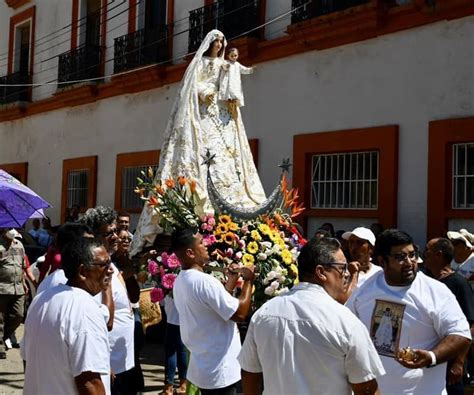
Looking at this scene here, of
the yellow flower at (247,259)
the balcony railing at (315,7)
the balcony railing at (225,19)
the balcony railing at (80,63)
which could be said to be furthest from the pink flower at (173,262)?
the balcony railing at (80,63)

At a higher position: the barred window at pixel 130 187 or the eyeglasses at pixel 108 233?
the barred window at pixel 130 187

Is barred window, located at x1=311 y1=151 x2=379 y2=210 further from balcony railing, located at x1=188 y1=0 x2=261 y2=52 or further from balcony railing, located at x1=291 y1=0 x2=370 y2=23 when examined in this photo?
balcony railing, located at x1=188 y1=0 x2=261 y2=52

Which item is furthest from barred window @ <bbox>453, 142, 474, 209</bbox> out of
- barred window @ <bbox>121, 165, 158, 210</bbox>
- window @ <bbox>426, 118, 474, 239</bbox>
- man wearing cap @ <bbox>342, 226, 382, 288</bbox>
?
barred window @ <bbox>121, 165, 158, 210</bbox>

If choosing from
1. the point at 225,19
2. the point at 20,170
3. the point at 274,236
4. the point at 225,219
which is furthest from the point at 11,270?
the point at 20,170

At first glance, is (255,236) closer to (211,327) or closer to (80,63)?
(211,327)

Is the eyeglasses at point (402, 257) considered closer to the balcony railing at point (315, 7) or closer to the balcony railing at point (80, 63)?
the balcony railing at point (315, 7)

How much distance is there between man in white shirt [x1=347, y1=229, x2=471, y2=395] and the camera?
13.1ft

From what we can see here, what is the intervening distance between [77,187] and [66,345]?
15529 millimetres

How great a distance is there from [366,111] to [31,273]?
5235mm

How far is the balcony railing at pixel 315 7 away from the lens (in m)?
11.6

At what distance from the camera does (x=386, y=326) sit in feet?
13.5

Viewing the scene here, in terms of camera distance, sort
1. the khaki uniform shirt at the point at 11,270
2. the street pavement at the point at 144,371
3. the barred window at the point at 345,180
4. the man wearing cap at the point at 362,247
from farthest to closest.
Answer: the barred window at the point at 345,180 → the khaki uniform shirt at the point at 11,270 → the street pavement at the point at 144,371 → the man wearing cap at the point at 362,247

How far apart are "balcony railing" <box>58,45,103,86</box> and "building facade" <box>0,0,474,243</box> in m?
0.03

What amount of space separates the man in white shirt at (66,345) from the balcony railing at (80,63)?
14.6 m
